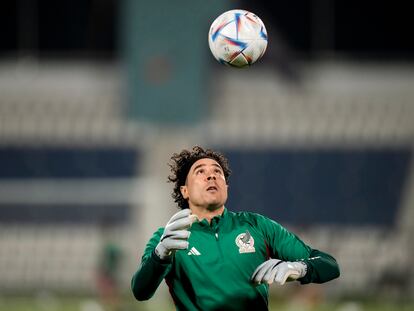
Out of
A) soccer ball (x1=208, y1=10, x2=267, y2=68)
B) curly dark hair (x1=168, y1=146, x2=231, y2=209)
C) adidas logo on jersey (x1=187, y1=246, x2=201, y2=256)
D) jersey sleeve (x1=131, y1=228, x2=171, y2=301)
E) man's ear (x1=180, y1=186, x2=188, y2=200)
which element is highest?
soccer ball (x1=208, y1=10, x2=267, y2=68)

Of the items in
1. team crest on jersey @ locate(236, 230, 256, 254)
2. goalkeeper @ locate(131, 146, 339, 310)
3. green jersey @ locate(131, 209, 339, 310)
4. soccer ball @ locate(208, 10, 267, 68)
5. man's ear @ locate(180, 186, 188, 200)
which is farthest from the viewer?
soccer ball @ locate(208, 10, 267, 68)

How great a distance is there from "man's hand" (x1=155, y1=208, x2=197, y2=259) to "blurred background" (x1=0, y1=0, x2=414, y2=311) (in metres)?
16.7

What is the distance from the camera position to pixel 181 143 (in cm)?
2527

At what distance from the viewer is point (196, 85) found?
1016 inches

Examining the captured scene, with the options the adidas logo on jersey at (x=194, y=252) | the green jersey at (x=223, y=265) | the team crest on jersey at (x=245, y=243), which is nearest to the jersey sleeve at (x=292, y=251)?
the green jersey at (x=223, y=265)

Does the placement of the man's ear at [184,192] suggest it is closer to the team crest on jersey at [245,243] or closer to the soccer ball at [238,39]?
the team crest on jersey at [245,243]

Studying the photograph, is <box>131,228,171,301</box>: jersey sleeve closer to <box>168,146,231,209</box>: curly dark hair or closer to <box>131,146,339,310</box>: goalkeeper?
Result: <box>131,146,339,310</box>: goalkeeper

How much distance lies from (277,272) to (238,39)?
2.33 meters

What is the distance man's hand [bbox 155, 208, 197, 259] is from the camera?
639 centimetres

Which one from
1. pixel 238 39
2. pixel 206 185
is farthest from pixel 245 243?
pixel 238 39

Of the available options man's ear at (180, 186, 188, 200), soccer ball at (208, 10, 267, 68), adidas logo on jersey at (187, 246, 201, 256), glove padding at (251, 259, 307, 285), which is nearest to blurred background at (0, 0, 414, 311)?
soccer ball at (208, 10, 267, 68)

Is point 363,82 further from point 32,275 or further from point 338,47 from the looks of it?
point 32,275

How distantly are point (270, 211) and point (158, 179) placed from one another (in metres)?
2.71

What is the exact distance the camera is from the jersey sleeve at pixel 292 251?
6711 millimetres
